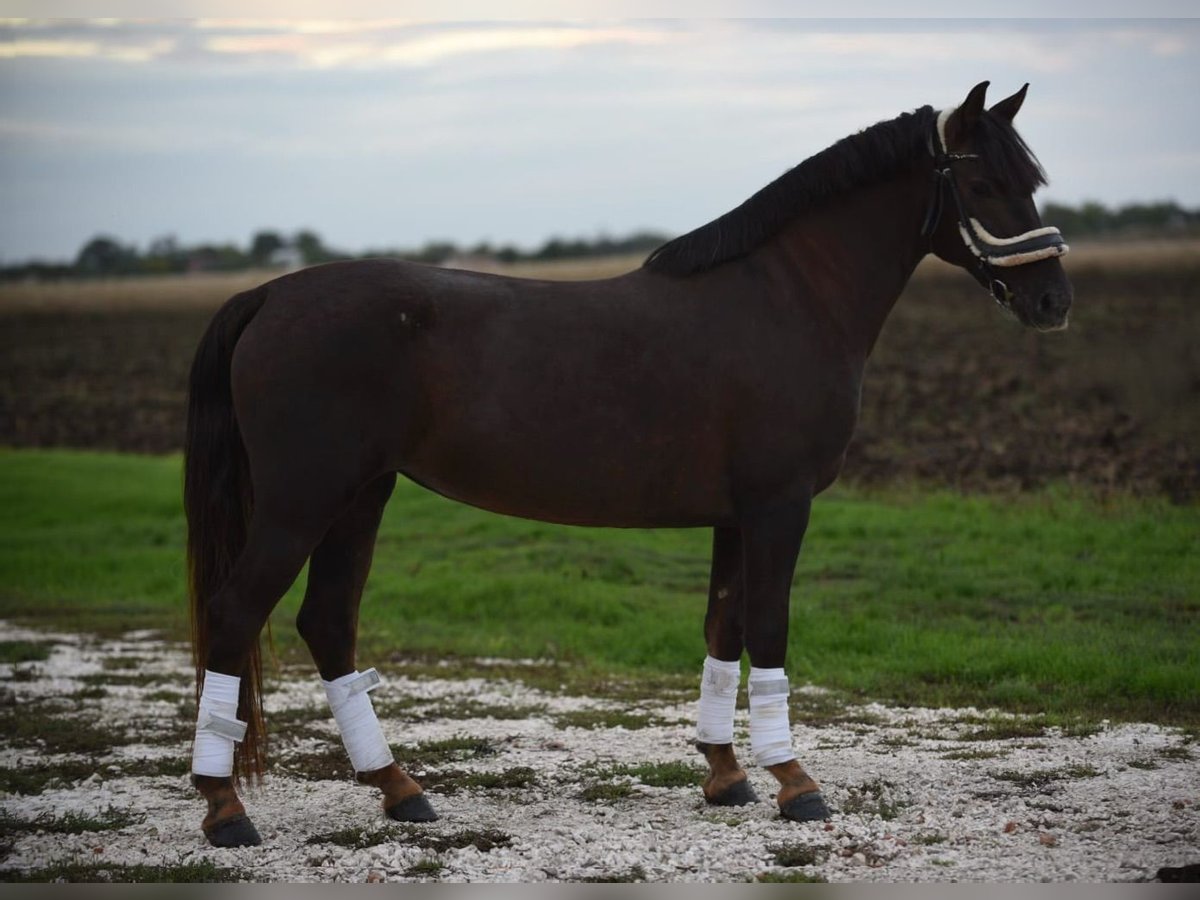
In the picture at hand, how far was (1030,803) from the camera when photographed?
18.1ft

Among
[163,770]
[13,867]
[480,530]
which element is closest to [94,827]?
[13,867]

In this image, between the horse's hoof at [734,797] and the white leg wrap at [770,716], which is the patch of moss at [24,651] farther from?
the white leg wrap at [770,716]

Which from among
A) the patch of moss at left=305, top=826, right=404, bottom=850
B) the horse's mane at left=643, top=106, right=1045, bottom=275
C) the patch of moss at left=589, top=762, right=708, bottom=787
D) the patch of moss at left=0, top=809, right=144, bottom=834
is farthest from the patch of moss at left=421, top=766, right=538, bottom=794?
the horse's mane at left=643, top=106, right=1045, bottom=275

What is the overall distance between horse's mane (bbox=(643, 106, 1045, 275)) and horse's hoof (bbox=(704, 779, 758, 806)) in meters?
2.39

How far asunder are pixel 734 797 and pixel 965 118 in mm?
3272

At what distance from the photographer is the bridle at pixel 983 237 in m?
5.56

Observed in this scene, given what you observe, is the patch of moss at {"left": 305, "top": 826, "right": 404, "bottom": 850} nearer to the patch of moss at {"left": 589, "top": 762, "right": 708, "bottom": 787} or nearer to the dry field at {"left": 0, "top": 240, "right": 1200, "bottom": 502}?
the patch of moss at {"left": 589, "top": 762, "right": 708, "bottom": 787}

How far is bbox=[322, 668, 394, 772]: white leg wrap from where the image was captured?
5.69 metres

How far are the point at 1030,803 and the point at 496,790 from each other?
97.2 inches

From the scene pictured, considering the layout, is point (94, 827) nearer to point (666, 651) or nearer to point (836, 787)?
point (836, 787)

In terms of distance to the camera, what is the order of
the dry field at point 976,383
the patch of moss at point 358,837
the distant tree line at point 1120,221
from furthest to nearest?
the distant tree line at point 1120,221
the dry field at point 976,383
the patch of moss at point 358,837

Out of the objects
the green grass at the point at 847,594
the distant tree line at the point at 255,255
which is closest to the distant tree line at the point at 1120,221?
the distant tree line at the point at 255,255

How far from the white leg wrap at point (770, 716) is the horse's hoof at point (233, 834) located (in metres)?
2.21

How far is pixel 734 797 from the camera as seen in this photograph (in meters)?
5.80
